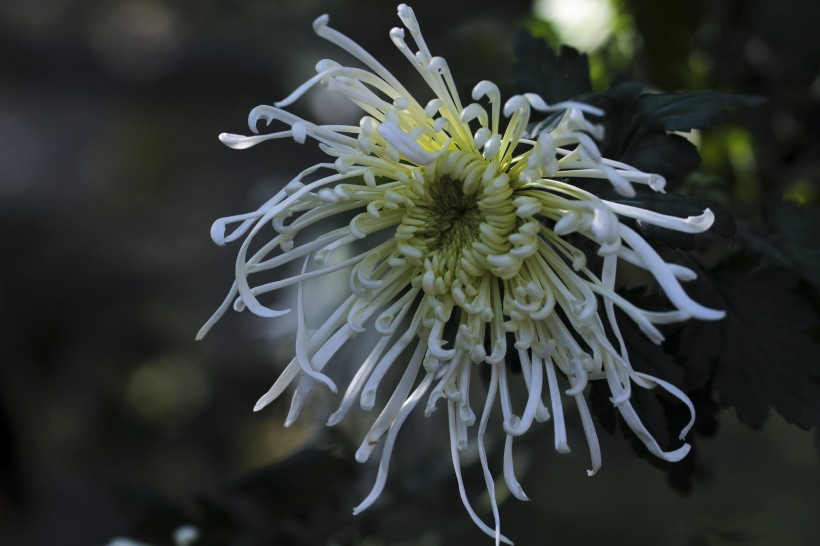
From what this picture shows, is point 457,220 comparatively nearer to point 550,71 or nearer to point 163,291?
point 550,71

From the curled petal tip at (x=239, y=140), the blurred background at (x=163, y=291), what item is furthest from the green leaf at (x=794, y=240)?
the blurred background at (x=163, y=291)

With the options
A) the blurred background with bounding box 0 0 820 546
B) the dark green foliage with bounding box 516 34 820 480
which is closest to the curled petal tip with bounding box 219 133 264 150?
the dark green foliage with bounding box 516 34 820 480

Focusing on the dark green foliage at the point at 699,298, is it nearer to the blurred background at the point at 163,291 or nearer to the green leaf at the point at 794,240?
the green leaf at the point at 794,240

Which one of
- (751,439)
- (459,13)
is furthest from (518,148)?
(751,439)

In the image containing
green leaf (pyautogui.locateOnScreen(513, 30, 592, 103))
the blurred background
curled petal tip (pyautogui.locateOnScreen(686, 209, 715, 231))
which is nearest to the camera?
curled petal tip (pyautogui.locateOnScreen(686, 209, 715, 231))

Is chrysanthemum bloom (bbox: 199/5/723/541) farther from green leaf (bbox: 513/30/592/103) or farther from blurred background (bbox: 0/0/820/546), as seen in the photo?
blurred background (bbox: 0/0/820/546)
